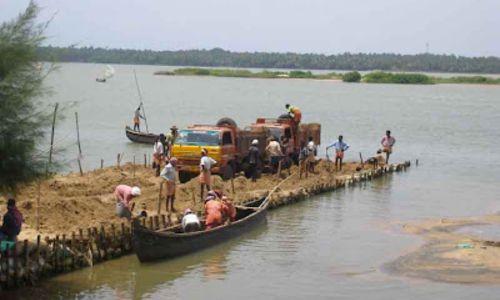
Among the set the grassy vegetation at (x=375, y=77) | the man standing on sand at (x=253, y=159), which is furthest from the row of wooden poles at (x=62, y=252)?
the grassy vegetation at (x=375, y=77)

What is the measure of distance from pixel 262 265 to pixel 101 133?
3565 cm

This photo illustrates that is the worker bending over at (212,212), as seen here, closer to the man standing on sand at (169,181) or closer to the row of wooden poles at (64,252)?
the row of wooden poles at (64,252)

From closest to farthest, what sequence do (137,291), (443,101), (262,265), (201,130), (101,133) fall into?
(137,291)
(262,265)
(201,130)
(101,133)
(443,101)

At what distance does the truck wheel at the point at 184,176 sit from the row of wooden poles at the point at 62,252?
7.38m

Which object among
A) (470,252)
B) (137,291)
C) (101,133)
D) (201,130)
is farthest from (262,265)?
(101,133)

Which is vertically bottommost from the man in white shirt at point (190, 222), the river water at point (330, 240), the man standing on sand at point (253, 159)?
the river water at point (330, 240)

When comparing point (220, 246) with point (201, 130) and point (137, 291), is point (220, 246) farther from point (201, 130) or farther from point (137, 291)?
point (201, 130)

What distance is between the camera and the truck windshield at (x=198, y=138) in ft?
93.4

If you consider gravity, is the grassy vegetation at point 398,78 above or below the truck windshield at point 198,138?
above

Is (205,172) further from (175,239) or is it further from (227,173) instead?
(175,239)

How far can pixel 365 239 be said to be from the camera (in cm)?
2408

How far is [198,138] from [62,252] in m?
11.3

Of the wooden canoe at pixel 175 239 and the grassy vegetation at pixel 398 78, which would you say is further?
the grassy vegetation at pixel 398 78

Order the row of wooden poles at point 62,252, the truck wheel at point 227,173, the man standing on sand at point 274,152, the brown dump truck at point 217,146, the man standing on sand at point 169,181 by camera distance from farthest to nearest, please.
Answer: the man standing on sand at point 274,152, the truck wheel at point 227,173, the brown dump truck at point 217,146, the man standing on sand at point 169,181, the row of wooden poles at point 62,252
